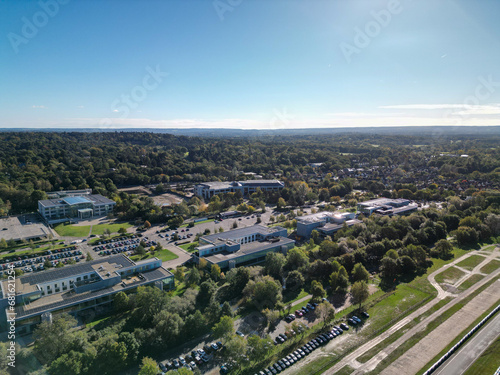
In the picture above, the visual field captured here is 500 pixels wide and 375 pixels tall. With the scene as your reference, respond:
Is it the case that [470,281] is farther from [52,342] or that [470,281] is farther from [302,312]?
[52,342]

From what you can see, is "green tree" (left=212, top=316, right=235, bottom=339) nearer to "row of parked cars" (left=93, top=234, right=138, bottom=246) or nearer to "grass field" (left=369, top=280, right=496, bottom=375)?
"grass field" (left=369, top=280, right=496, bottom=375)

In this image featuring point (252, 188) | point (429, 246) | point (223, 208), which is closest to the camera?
point (429, 246)

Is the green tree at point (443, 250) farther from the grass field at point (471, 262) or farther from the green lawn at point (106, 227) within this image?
the green lawn at point (106, 227)

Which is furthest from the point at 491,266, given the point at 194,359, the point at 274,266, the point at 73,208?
the point at 73,208

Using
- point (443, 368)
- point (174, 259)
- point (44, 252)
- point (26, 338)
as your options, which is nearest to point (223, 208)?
point (174, 259)

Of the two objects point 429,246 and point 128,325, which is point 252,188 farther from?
point 128,325

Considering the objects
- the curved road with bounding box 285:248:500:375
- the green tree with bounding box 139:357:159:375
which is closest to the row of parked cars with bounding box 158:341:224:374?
the green tree with bounding box 139:357:159:375
